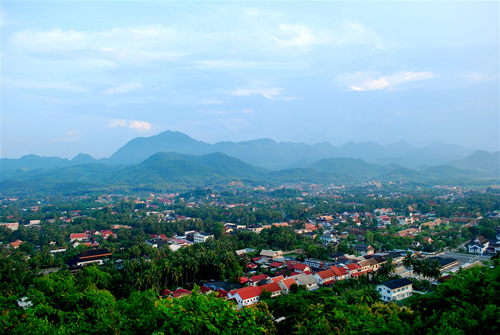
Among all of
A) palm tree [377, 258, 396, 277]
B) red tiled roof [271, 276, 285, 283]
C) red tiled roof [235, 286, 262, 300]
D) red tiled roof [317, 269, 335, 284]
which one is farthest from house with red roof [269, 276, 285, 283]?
palm tree [377, 258, 396, 277]

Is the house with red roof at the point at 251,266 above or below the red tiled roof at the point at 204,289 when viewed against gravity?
below

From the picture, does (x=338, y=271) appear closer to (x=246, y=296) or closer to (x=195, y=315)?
(x=246, y=296)

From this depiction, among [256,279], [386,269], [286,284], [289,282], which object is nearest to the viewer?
[286,284]

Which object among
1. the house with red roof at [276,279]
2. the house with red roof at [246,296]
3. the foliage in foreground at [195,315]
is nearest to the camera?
the foliage in foreground at [195,315]

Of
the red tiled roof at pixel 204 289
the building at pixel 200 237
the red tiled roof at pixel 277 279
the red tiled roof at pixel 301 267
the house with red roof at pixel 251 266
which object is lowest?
the building at pixel 200 237

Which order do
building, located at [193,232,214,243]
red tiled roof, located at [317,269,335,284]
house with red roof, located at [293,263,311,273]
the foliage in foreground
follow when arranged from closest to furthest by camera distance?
the foliage in foreground → red tiled roof, located at [317,269,335,284] → house with red roof, located at [293,263,311,273] → building, located at [193,232,214,243]

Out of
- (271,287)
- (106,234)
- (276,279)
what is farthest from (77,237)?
(271,287)

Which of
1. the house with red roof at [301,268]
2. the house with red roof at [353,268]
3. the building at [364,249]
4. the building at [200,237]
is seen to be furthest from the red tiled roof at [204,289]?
the building at [200,237]

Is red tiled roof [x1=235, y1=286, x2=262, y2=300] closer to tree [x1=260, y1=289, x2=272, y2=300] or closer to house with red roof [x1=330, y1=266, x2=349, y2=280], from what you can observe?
tree [x1=260, y1=289, x2=272, y2=300]

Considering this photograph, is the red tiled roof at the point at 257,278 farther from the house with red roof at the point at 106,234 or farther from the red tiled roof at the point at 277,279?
the house with red roof at the point at 106,234
